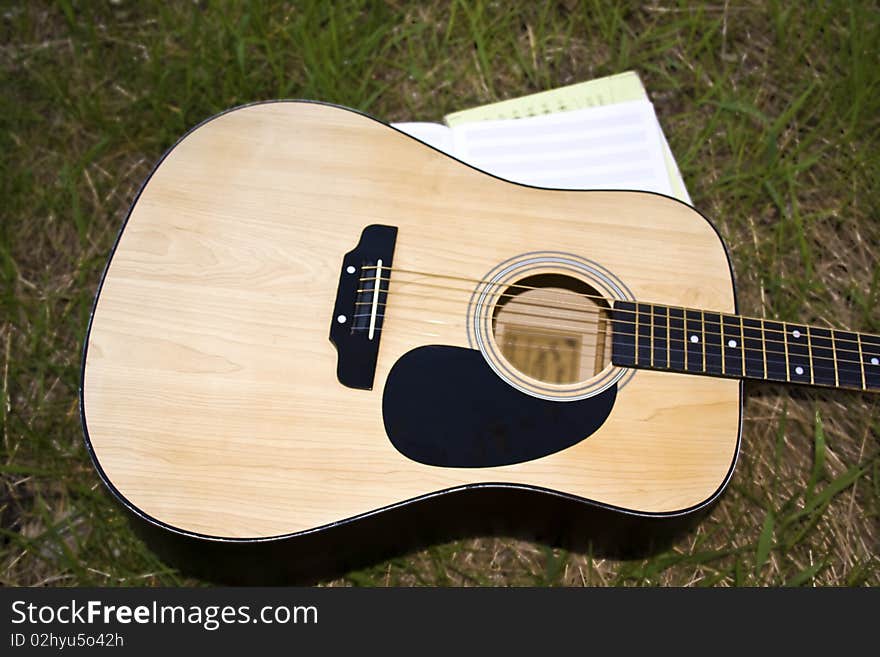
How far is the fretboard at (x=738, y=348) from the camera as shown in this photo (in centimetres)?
128

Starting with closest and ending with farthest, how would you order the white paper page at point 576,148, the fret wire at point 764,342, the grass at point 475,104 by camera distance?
the fret wire at point 764,342, the grass at point 475,104, the white paper page at point 576,148

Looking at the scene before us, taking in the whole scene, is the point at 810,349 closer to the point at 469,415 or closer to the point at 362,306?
the point at 469,415

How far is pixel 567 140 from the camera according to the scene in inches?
69.4

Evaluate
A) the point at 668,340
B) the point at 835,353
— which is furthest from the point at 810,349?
the point at 668,340

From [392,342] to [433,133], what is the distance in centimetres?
73

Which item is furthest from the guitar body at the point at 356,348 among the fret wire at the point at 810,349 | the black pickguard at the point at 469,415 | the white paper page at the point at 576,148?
the white paper page at the point at 576,148

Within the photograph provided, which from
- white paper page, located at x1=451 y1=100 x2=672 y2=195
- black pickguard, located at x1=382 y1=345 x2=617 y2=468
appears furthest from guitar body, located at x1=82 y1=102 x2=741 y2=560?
white paper page, located at x1=451 y1=100 x2=672 y2=195

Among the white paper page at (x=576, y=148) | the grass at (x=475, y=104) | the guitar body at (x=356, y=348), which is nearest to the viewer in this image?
A: the guitar body at (x=356, y=348)

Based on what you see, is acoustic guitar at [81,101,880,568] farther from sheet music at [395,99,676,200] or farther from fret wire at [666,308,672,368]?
sheet music at [395,99,676,200]

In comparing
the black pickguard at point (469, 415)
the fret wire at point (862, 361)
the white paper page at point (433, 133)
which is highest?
the white paper page at point (433, 133)

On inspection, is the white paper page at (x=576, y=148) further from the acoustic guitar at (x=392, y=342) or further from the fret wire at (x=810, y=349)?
the fret wire at (x=810, y=349)

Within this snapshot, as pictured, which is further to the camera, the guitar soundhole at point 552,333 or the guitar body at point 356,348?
the guitar soundhole at point 552,333

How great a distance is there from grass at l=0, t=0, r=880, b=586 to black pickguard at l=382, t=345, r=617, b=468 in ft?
1.39

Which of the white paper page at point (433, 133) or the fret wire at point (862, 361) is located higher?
the white paper page at point (433, 133)
